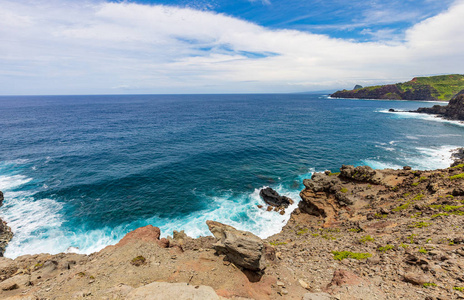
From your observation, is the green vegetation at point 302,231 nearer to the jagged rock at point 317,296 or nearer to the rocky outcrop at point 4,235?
the jagged rock at point 317,296

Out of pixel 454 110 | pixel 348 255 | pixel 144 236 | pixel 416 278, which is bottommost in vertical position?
pixel 144 236

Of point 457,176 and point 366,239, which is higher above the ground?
point 457,176

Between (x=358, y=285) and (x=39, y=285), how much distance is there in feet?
87.2

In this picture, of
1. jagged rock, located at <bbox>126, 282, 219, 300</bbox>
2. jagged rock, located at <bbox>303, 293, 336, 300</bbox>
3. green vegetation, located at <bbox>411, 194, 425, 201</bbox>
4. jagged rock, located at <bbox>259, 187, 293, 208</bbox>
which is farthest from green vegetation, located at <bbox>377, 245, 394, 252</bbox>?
jagged rock, located at <bbox>259, 187, 293, 208</bbox>

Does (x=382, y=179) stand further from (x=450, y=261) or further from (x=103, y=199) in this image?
(x=103, y=199)

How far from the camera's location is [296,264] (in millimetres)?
19719

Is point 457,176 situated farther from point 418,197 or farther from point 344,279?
point 344,279

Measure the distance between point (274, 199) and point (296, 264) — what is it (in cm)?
2424

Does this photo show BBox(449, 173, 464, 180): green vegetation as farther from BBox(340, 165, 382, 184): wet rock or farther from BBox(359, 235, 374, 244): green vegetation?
BBox(359, 235, 374, 244): green vegetation

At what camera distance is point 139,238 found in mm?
25109

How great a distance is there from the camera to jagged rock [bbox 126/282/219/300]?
13.1 metres

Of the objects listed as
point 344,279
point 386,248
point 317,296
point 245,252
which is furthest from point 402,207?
point 245,252

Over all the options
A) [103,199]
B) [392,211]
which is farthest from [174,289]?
[103,199]

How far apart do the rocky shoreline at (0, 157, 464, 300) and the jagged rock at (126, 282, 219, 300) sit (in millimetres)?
66
